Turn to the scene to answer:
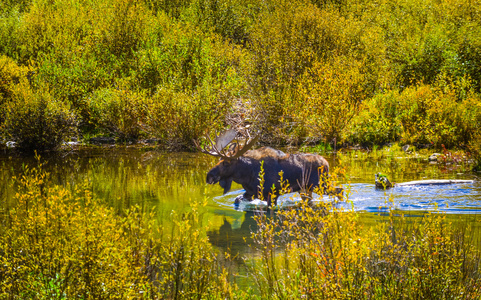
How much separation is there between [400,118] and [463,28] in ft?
33.3

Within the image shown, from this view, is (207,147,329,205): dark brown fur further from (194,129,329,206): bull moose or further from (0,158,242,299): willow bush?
(0,158,242,299): willow bush

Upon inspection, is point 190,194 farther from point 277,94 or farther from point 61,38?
point 61,38

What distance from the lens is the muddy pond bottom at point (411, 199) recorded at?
11242 mm

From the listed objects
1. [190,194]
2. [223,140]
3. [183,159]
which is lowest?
[183,159]

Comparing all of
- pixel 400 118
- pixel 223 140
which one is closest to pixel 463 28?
pixel 400 118

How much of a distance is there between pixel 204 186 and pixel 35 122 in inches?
Answer: 465

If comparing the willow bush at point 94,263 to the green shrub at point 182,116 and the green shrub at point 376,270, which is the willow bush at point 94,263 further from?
the green shrub at point 182,116

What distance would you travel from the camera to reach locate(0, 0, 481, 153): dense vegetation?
77.0 feet

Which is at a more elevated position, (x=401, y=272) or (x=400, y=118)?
(x=401, y=272)

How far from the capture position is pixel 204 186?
1423 cm

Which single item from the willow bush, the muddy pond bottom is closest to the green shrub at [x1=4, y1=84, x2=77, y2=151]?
the muddy pond bottom

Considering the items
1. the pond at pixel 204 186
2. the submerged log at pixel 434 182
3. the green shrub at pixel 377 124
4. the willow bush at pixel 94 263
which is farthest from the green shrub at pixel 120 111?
the willow bush at pixel 94 263

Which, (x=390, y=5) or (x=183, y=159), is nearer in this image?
(x=183, y=159)

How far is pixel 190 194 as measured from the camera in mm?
13094
